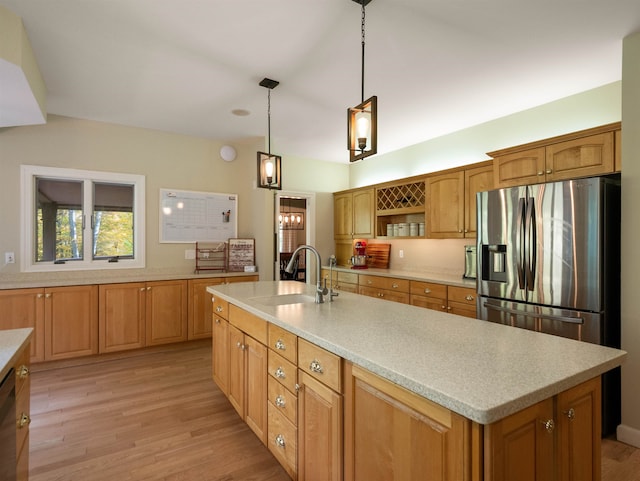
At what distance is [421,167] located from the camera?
4633mm

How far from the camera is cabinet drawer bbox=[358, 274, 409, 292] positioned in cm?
400

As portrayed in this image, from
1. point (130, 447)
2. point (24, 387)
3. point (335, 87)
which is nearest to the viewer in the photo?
point (24, 387)

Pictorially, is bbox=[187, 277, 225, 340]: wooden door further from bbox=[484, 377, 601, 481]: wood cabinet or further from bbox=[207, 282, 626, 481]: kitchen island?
bbox=[484, 377, 601, 481]: wood cabinet

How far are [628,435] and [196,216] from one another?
4.52m

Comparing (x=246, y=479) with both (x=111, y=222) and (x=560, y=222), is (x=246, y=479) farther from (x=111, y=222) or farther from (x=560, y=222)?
(x=111, y=222)

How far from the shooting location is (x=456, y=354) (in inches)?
48.7

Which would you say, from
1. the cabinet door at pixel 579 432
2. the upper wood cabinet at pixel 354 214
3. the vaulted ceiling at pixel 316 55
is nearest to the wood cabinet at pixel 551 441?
the cabinet door at pixel 579 432

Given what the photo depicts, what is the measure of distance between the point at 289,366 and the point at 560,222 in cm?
209

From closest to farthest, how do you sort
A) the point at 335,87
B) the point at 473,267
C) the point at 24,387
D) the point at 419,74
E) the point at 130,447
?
the point at 24,387 → the point at 130,447 → the point at 419,74 → the point at 335,87 → the point at 473,267

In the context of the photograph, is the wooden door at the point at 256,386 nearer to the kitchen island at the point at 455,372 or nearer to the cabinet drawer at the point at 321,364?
the kitchen island at the point at 455,372

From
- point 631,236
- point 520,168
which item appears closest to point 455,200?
point 520,168

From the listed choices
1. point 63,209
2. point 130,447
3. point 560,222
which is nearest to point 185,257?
point 63,209

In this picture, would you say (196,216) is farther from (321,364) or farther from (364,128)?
(321,364)

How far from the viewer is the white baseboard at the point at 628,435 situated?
7.33 feet
